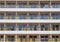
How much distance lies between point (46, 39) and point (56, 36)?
6.49ft

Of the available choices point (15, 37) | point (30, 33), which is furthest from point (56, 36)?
point (15, 37)

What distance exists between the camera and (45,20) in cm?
4281

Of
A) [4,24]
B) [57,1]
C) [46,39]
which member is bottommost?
[46,39]

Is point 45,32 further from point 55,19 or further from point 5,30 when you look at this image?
point 5,30

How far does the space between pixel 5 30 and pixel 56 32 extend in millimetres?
9406

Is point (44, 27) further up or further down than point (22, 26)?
further down

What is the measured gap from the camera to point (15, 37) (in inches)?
1661

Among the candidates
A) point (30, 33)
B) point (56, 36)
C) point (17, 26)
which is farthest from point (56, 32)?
point (17, 26)

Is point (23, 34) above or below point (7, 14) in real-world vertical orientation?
below

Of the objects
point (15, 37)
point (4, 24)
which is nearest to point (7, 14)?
point (4, 24)

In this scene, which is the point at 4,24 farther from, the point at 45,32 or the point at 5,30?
the point at 45,32

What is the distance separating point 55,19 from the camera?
43312 millimetres

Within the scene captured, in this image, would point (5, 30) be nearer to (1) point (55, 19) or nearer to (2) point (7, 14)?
(2) point (7, 14)

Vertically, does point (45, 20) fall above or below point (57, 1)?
below
